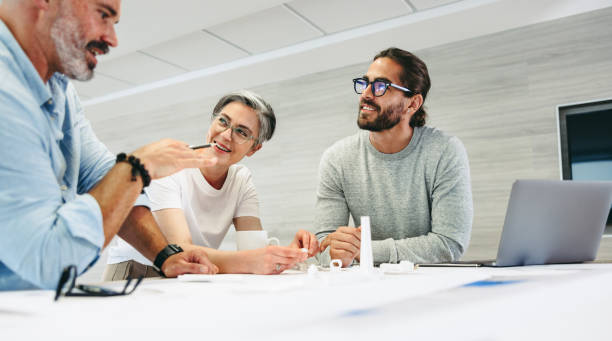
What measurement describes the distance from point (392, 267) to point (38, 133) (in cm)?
86

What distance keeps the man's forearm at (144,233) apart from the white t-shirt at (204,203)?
337mm

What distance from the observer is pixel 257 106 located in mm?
1995

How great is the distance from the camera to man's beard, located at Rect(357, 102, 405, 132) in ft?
6.75

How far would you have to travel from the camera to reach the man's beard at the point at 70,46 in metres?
1.01

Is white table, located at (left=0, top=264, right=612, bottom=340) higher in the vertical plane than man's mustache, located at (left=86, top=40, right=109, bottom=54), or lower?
lower

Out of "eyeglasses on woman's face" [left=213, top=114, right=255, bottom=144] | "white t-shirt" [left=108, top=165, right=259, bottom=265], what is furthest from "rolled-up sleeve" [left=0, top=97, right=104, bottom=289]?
"eyeglasses on woman's face" [left=213, top=114, right=255, bottom=144]

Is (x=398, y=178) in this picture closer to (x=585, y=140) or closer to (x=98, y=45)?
(x=98, y=45)

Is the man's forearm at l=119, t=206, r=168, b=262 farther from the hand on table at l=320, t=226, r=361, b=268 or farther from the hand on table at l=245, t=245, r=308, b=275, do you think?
the hand on table at l=320, t=226, r=361, b=268

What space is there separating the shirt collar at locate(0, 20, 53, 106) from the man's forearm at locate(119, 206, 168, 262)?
1.61 feet

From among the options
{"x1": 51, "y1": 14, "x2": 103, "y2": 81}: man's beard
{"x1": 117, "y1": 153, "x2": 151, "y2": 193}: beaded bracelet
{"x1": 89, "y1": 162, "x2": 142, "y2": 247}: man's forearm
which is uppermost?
{"x1": 51, "y1": 14, "x2": 103, "y2": 81}: man's beard

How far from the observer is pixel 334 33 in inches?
157

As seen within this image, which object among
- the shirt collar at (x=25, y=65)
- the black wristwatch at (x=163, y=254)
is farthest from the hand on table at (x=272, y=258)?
the shirt collar at (x=25, y=65)

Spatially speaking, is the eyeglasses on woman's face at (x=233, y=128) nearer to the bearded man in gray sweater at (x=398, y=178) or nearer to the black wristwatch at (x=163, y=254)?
the bearded man in gray sweater at (x=398, y=178)

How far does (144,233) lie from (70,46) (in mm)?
563
